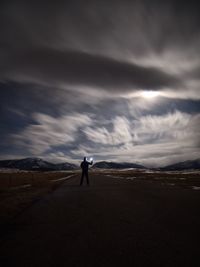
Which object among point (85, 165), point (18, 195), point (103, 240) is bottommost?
point (103, 240)

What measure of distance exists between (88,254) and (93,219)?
2801 mm

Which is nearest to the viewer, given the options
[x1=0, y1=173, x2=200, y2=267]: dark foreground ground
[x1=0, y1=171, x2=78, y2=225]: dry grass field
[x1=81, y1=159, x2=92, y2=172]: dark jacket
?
[x1=0, y1=173, x2=200, y2=267]: dark foreground ground

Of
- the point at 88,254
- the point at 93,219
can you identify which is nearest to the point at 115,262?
the point at 88,254

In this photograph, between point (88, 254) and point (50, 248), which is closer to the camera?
point (88, 254)

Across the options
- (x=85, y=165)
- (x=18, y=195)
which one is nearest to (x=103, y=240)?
(x=18, y=195)

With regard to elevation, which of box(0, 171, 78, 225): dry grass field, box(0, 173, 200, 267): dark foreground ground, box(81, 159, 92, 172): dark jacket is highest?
box(81, 159, 92, 172): dark jacket

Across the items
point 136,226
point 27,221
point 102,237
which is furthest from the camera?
point 27,221

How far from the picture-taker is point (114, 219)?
652 centimetres

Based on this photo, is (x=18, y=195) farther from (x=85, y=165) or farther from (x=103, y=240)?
(x=103, y=240)

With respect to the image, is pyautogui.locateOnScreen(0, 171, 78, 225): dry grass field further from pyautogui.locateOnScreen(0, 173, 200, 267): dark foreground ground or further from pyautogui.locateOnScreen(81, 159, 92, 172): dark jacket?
pyautogui.locateOnScreen(81, 159, 92, 172): dark jacket

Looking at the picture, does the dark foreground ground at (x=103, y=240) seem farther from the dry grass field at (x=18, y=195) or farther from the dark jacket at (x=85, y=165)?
the dark jacket at (x=85, y=165)

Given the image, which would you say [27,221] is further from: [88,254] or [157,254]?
[157,254]

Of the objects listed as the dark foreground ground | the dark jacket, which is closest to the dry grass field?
the dark foreground ground

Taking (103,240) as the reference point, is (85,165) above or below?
above
